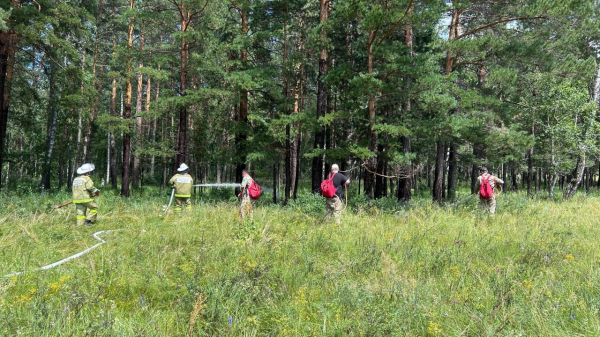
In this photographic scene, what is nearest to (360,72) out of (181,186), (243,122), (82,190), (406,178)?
(406,178)

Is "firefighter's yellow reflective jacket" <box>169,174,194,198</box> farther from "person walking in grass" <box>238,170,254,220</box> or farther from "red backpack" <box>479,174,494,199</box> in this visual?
"red backpack" <box>479,174,494,199</box>

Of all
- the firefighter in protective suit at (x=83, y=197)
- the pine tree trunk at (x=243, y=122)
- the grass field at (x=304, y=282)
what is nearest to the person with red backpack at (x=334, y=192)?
the grass field at (x=304, y=282)

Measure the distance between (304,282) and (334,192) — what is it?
405 centimetres

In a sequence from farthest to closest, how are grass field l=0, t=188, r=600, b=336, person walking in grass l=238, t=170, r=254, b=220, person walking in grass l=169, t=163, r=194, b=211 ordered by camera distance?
person walking in grass l=169, t=163, r=194, b=211 → person walking in grass l=238, t=170, r=254, b=220 → grass field l=0, t=188, r=600, b=336

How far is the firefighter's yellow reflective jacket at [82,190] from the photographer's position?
288 inches

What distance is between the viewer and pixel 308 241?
5.43m

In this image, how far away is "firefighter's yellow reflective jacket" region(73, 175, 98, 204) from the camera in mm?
7309

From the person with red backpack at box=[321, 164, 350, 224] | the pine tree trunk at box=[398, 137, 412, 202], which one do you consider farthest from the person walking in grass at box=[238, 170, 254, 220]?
the pine tree trunk at box=[398, 137, 412, 202]

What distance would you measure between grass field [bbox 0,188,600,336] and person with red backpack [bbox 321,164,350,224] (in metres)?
1.17

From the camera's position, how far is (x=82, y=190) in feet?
24.2

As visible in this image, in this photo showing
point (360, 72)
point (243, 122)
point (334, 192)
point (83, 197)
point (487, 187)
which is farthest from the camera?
point (243, 122)

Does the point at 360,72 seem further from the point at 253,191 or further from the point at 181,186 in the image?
the point at 181,186

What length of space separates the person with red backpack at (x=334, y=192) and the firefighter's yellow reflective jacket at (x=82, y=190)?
5623 millimetres

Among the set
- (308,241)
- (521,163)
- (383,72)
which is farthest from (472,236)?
(521,163)
